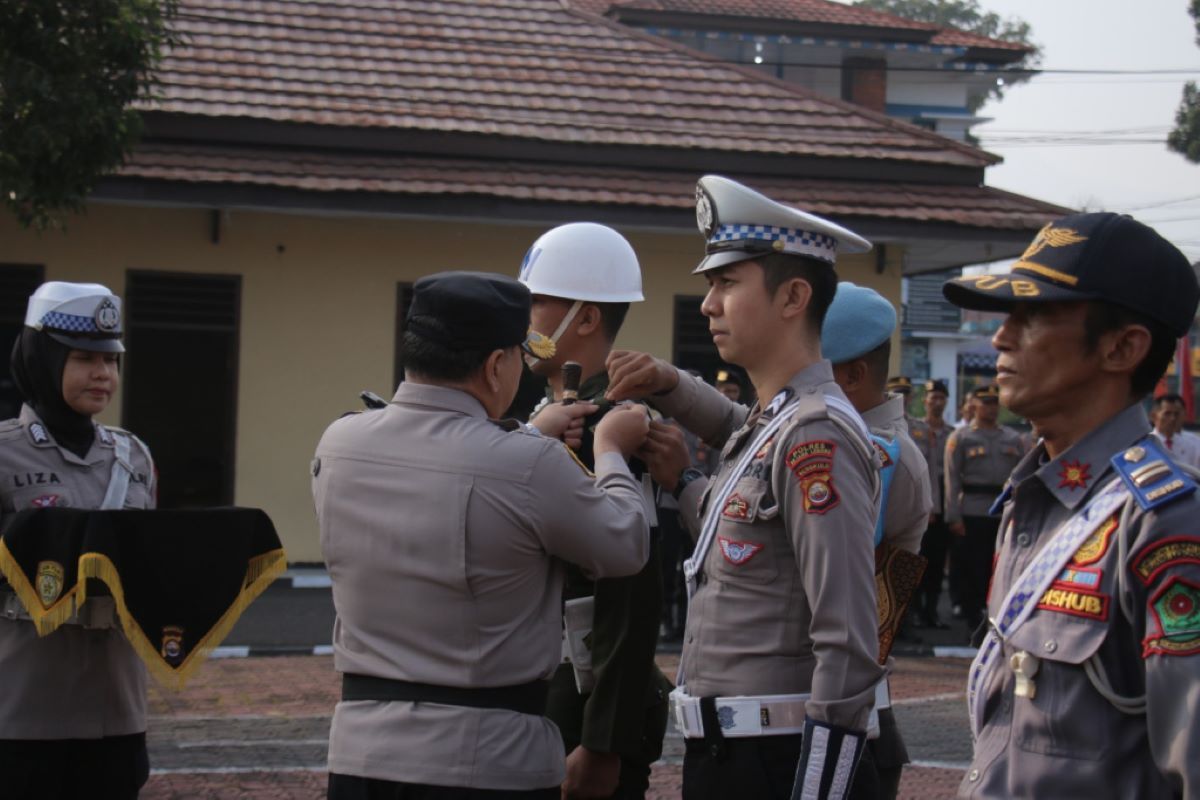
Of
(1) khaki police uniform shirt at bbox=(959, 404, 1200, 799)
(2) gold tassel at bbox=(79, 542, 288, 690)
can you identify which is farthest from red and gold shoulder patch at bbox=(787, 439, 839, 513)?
(2) gold tassel at bbox=(79, 542, 288, 690)

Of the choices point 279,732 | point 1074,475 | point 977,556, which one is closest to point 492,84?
point 977,556

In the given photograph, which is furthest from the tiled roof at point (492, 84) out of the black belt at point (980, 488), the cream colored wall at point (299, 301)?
the black belt at point (980, 488)

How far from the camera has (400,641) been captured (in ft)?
10.1

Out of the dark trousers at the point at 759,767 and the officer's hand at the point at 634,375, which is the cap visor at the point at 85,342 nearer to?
the officer's hand at the point at 634,375

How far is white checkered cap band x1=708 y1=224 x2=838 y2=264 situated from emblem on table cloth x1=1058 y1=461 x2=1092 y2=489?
91 cm

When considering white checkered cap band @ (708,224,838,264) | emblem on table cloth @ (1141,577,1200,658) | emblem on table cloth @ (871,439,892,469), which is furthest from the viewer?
emblem on table cloth @ (871,439,892,469)

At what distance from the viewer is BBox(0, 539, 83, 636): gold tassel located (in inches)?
163

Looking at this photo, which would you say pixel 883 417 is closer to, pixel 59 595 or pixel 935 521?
pixel 59 595

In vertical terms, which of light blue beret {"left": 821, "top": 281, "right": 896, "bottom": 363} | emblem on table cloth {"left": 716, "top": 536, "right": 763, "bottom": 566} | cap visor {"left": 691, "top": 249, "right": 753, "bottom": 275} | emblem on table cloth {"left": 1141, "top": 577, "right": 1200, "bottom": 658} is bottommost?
emblem on table cloth {"left": 716, "top": 536, "right": 763, "bottom": 566}

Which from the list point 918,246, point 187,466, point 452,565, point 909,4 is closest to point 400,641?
point 452,565

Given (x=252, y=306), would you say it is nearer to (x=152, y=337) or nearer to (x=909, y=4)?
(x=152, y=337)

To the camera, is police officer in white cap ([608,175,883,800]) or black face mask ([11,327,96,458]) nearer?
police officer in white cap ([608,175,883,800])

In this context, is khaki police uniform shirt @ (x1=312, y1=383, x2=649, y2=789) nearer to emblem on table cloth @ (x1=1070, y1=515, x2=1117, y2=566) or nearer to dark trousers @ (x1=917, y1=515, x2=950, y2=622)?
emblem on table cloth @ (x1=1070, y1=515, x2=1117, y2=566)

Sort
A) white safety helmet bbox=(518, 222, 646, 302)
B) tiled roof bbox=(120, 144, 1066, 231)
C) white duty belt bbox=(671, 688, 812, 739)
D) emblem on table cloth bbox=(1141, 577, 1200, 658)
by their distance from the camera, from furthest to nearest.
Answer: tiled roof bbox=(120, 144, 1066, 231), white safety helmet bbox=(518, 222, 646, 302), white duty belt bbox=(671, 688, 812, 739), emblem on table cloth bbox=(1141, 577, 1200, 658)
